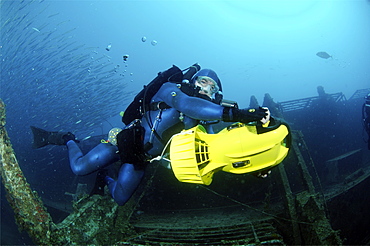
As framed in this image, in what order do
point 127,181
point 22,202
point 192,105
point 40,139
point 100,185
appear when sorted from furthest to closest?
point 40,139, point 100,185, point 127,181, point 22,202, point 192,105

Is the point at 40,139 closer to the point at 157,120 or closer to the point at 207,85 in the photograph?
the point at 157,120

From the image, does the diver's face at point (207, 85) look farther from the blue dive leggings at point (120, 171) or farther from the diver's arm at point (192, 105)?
the blue dive leggings at point (120, 171)

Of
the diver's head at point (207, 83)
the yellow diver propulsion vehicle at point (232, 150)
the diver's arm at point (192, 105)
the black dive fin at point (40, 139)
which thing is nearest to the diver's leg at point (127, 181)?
the diver's arm at point (192, 105)

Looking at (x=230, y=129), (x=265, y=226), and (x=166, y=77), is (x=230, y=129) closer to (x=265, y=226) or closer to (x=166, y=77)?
(x=166, y=77)

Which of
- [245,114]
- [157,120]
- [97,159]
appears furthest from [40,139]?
[245,114]

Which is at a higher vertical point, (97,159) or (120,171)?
(97,159)

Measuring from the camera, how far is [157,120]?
3.18 meters

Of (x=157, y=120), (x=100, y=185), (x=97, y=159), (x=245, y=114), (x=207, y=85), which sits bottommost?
(x=100, y=185)

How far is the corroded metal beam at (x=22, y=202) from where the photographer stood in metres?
2.99

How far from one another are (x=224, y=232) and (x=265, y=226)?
78cm

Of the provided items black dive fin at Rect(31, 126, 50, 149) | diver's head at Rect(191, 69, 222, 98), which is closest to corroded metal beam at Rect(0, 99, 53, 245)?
black dive fin at Rect(31, 126, 50, 149)

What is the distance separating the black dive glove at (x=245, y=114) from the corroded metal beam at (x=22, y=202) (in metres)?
3.28

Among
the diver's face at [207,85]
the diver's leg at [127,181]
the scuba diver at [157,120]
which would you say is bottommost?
the diver's leg at [127,181]

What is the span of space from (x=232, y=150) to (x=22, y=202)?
3368 mm
